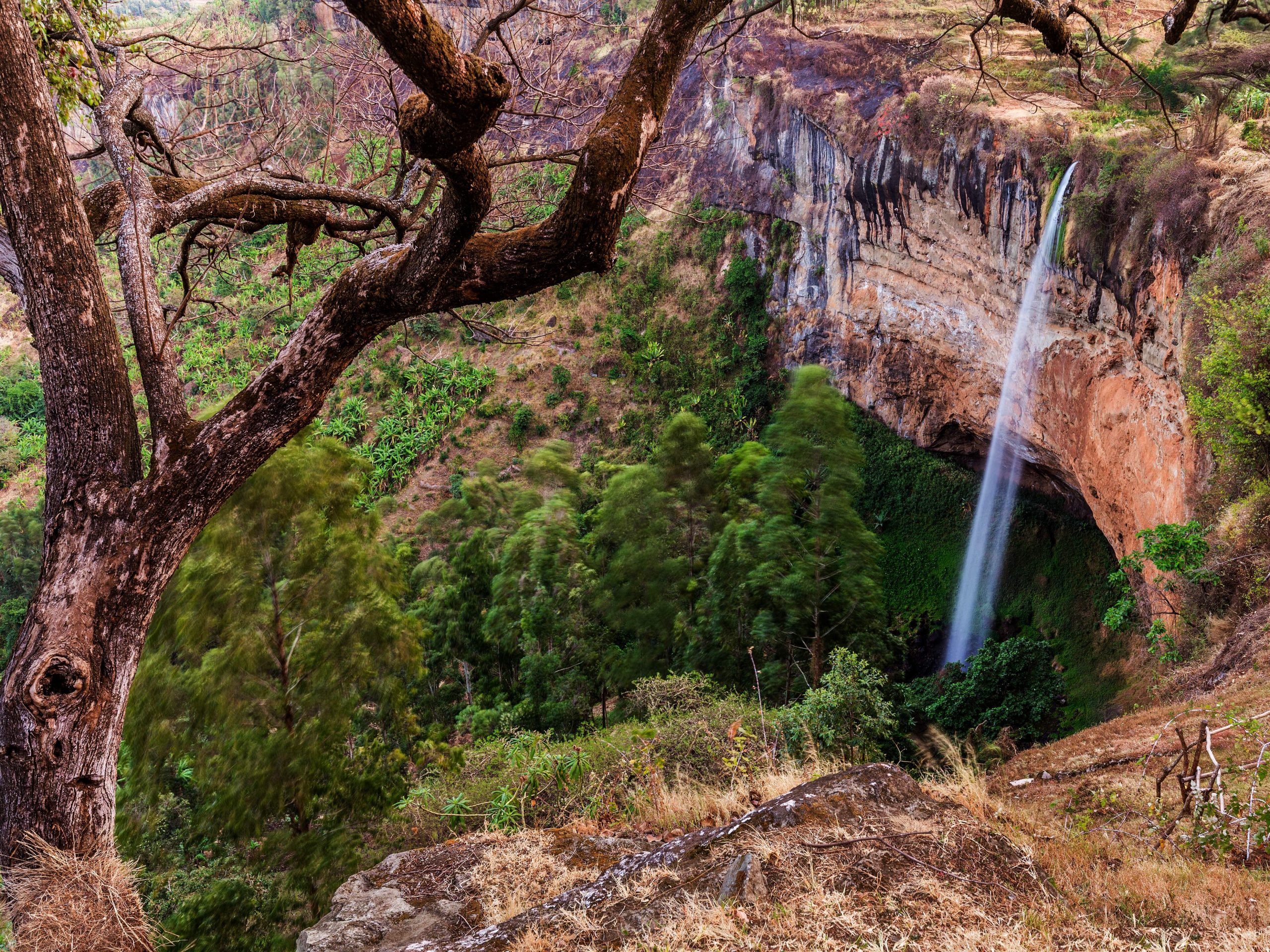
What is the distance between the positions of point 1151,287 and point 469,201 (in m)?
12.3

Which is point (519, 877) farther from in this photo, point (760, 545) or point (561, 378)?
point (561, 378)

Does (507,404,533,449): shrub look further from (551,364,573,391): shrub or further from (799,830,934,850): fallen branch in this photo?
(799,830,934,850): fallen branch

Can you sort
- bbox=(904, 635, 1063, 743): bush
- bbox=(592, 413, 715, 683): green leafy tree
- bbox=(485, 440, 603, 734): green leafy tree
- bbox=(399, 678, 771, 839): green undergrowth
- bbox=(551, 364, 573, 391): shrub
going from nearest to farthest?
bbox=(399, 678, 771, 839): green undergrowth, bbox=(592, 413, 715, 683): green leafy tree, bbox=(485, 440, 603, 734): green leafy tree, bbox=(904, 635, 1063, 743): bush, bbox=(551, 364, 573, 391): shrub

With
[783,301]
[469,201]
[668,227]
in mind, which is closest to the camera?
[469,201]

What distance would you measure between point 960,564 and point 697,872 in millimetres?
17668

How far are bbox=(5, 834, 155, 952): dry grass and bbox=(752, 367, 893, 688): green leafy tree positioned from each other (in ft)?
29.1

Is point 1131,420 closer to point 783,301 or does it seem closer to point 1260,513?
point 1260,513

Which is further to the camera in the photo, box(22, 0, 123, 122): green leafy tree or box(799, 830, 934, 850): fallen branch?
box(22, 0, 123, 122): green leafy tree

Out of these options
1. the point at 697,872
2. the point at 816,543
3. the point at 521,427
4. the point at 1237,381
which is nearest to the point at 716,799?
the point at 697,872

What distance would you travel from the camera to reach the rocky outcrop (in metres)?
2.13

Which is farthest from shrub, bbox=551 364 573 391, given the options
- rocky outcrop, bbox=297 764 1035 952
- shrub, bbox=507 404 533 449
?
rocky outcrop, bbox=297 764 1035 952

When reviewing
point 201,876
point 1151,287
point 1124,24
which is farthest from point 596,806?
point 1124,24

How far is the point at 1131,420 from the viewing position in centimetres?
1201

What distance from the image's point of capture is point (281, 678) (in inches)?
241
